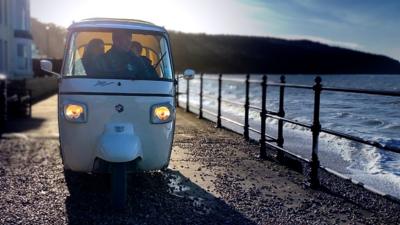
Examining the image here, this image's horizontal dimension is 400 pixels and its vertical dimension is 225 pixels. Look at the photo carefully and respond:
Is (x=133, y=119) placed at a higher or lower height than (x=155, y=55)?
lower

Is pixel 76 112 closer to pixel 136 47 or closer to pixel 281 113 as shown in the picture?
pixel 136 47

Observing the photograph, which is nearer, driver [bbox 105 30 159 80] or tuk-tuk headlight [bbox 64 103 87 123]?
tuk-tuk headlight [bbox 64 103 87 123]

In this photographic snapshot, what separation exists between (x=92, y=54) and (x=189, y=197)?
2.14m

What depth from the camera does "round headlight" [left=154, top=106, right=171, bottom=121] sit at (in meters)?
5.84

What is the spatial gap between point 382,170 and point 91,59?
6.52 m

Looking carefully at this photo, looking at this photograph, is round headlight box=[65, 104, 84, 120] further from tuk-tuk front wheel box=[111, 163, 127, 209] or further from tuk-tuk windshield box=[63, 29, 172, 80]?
tuk-tuk front wheel box=[111, 163, 127, 209]

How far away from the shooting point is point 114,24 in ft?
20.9

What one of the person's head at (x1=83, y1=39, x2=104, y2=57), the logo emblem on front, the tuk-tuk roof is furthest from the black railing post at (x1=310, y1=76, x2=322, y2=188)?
the person's head at (x1=83, y1=39, x2=104, y2=57)

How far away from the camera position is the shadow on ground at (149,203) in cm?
497

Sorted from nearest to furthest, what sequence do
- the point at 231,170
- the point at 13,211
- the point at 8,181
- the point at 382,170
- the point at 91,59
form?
the point at 13,211 → the point at 91,59 → the point at 8,181 → the point at 231,170 → the point at 382,170

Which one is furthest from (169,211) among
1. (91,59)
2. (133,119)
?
(91,59)

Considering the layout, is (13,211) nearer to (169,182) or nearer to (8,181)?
(8,181)

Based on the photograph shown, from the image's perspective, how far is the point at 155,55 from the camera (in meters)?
6.77

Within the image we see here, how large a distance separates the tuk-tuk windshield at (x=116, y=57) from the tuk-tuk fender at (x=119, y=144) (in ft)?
2.14
